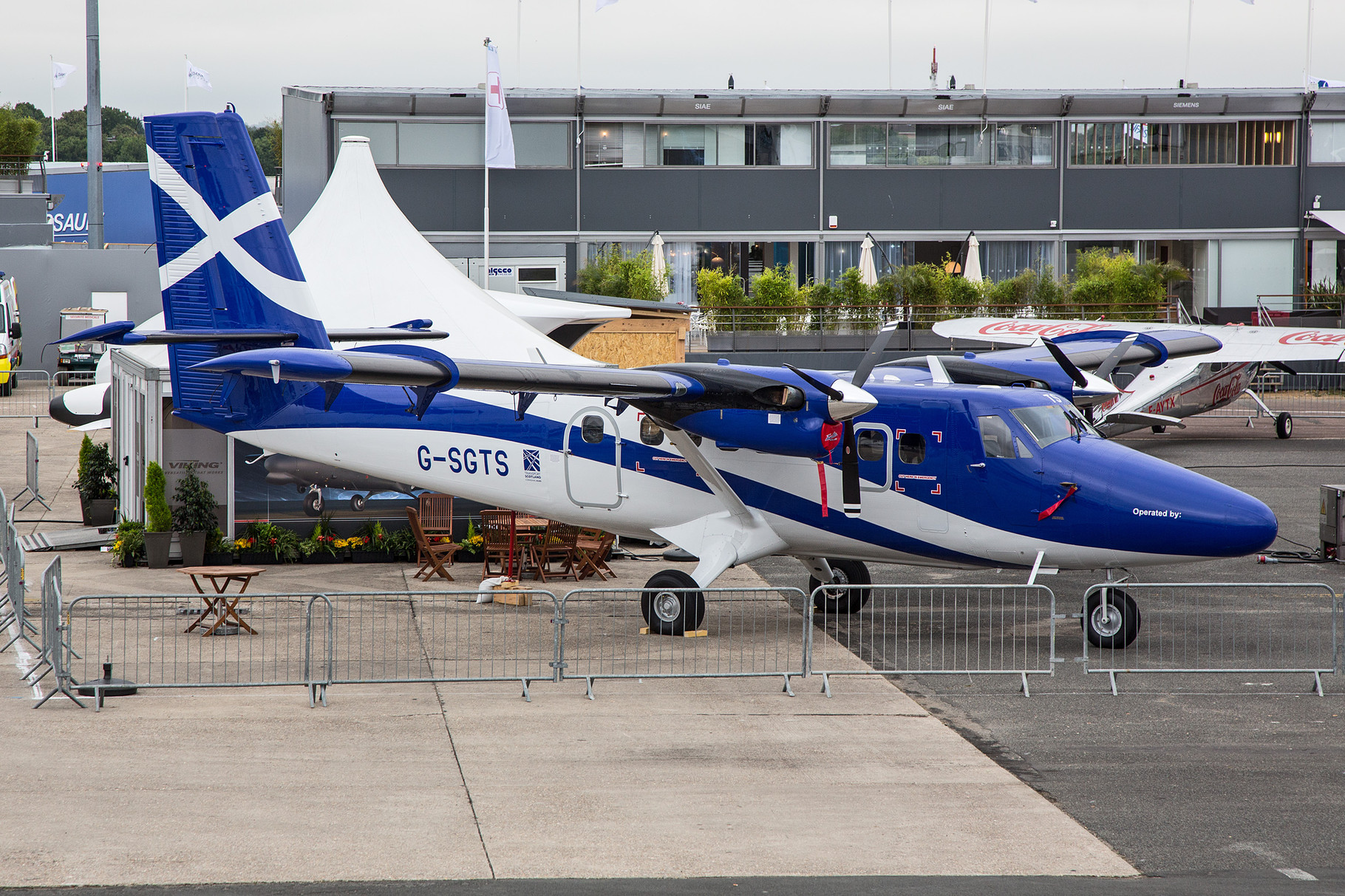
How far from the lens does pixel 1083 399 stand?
16.4 meters

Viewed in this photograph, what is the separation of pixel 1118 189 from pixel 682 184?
620 inches

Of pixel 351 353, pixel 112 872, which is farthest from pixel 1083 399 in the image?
pixel 112 872

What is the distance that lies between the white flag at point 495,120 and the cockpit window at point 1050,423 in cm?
1917

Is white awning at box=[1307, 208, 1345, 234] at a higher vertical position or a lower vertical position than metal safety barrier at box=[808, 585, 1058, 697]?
higher

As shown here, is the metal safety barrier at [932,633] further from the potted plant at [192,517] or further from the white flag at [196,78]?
the white flag at [196,78]

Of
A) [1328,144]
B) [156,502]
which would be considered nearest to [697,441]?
[156,502]

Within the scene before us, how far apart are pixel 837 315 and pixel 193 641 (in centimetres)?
2743

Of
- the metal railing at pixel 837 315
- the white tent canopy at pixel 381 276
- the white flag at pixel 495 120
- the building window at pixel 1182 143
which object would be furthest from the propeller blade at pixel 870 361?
the building window at pixel 1182 143

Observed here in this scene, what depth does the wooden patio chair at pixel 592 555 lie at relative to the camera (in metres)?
16.6

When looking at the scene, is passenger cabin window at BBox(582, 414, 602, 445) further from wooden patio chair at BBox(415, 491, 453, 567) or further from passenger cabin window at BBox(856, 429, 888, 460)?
wooden patio chair at BBox(415, 491, 453, 567)

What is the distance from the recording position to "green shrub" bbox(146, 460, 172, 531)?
16359mm

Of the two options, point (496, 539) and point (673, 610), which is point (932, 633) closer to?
point (673, 610)

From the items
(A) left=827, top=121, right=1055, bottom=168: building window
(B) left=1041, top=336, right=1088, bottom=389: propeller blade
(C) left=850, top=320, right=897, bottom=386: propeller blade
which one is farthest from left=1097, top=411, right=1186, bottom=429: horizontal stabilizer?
(A) left=827, top=121, right=1055, bottom=168: building window

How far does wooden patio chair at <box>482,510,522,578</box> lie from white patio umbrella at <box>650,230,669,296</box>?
73.0ft
